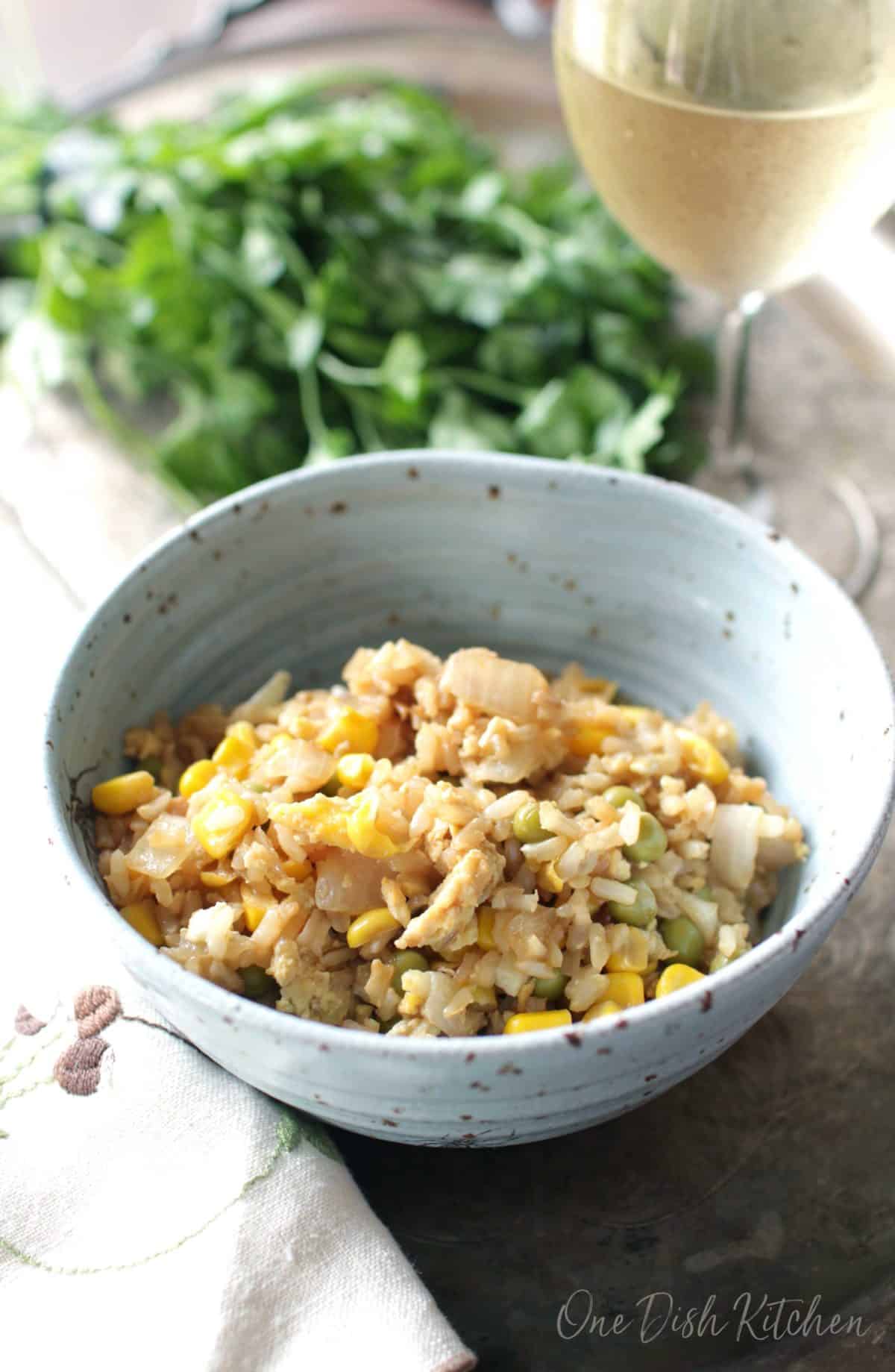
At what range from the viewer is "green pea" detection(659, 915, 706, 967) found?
5.56 feet

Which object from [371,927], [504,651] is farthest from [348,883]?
[504,651]

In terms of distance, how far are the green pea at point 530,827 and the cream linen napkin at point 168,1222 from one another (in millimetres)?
464

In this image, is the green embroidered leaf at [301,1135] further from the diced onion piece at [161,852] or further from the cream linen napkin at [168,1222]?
the diced onion piece at [161,852]

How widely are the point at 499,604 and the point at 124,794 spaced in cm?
76

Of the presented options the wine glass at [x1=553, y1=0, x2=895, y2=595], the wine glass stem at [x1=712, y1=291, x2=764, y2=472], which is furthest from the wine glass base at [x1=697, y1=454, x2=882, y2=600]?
the wine glass at [x1=553, y1=0, x2=895, y2=595]

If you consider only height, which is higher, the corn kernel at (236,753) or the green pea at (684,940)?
the corn kernel at (236,753)

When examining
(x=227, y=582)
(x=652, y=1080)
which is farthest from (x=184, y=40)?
(x=652, y=1080)

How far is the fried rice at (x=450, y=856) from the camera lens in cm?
161

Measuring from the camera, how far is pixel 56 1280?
5.08ft

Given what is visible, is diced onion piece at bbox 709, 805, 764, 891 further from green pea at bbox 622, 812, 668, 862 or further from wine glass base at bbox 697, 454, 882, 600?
wine glass base at bbox 697, 454, 882, 600

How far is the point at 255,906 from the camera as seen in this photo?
1.65 meters

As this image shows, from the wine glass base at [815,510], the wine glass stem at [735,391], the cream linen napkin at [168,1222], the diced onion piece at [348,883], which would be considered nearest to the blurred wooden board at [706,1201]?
the cream linen napkin at [168,1222]

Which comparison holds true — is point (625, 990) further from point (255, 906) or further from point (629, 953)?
point (255, 906)

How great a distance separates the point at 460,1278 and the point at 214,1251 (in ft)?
1.02
